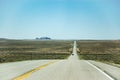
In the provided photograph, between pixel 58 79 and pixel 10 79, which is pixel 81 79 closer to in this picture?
pixel 58 79

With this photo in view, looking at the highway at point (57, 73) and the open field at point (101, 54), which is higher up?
the highway at point (57, 73)

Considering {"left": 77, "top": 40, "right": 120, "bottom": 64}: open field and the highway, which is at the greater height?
the highway

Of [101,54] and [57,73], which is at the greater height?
[57,73]

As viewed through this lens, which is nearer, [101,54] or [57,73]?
[57,73]

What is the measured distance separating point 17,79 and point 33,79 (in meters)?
0.74

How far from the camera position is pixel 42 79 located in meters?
11.8

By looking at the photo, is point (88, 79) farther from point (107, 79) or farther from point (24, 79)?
point (24, 79)

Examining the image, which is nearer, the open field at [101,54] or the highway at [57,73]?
the highway at [57,73]

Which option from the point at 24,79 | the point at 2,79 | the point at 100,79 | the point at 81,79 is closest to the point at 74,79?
the point at 81,79

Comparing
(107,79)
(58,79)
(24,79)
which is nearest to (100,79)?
(107,79)

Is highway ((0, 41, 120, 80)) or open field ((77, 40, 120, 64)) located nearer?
highway ((0, 41, 120, 80))

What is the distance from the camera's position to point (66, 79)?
39.3 feet

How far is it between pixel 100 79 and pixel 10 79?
427 cm

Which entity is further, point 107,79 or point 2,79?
point 107,79
